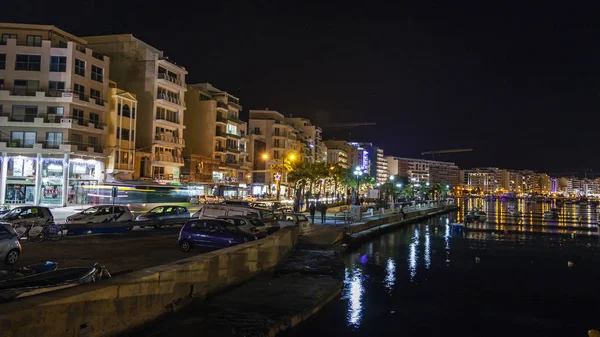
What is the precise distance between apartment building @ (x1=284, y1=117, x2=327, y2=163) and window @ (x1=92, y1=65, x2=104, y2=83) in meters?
74.9

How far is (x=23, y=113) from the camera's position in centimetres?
5428

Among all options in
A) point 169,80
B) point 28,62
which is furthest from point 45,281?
point 169,80

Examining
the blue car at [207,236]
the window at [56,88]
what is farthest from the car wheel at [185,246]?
the window at [56,88]

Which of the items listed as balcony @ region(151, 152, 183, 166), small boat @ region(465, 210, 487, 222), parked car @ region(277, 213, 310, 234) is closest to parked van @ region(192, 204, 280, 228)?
parked car @ region(277, 213, 310, 234)

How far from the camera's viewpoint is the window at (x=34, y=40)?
2146 inches

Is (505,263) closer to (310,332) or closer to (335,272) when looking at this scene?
(335,272)

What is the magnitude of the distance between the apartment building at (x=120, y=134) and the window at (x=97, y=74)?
2.55 meters

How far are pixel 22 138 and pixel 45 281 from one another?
168 ft

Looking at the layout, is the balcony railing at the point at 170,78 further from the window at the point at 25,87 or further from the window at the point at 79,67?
the window at the point at 25,87

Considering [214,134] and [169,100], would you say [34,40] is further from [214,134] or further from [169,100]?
[214,134]

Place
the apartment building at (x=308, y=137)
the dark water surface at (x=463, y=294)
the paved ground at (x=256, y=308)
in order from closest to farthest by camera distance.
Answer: the paved ground at (x=256, y=308) < the dark water surface at (x=463, y=294) < the apartment building at (x=308, y=137)

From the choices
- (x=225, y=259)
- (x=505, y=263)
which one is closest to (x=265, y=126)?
(x=505, y=263)

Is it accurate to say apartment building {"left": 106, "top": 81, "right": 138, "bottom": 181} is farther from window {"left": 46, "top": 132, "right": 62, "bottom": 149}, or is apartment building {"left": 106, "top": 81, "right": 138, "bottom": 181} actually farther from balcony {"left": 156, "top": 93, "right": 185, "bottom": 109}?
window {"left": 46, "top": 132, "right": 62, "bottom": 149}

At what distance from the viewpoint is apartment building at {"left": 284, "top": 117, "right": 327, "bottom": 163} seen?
135538 mm
